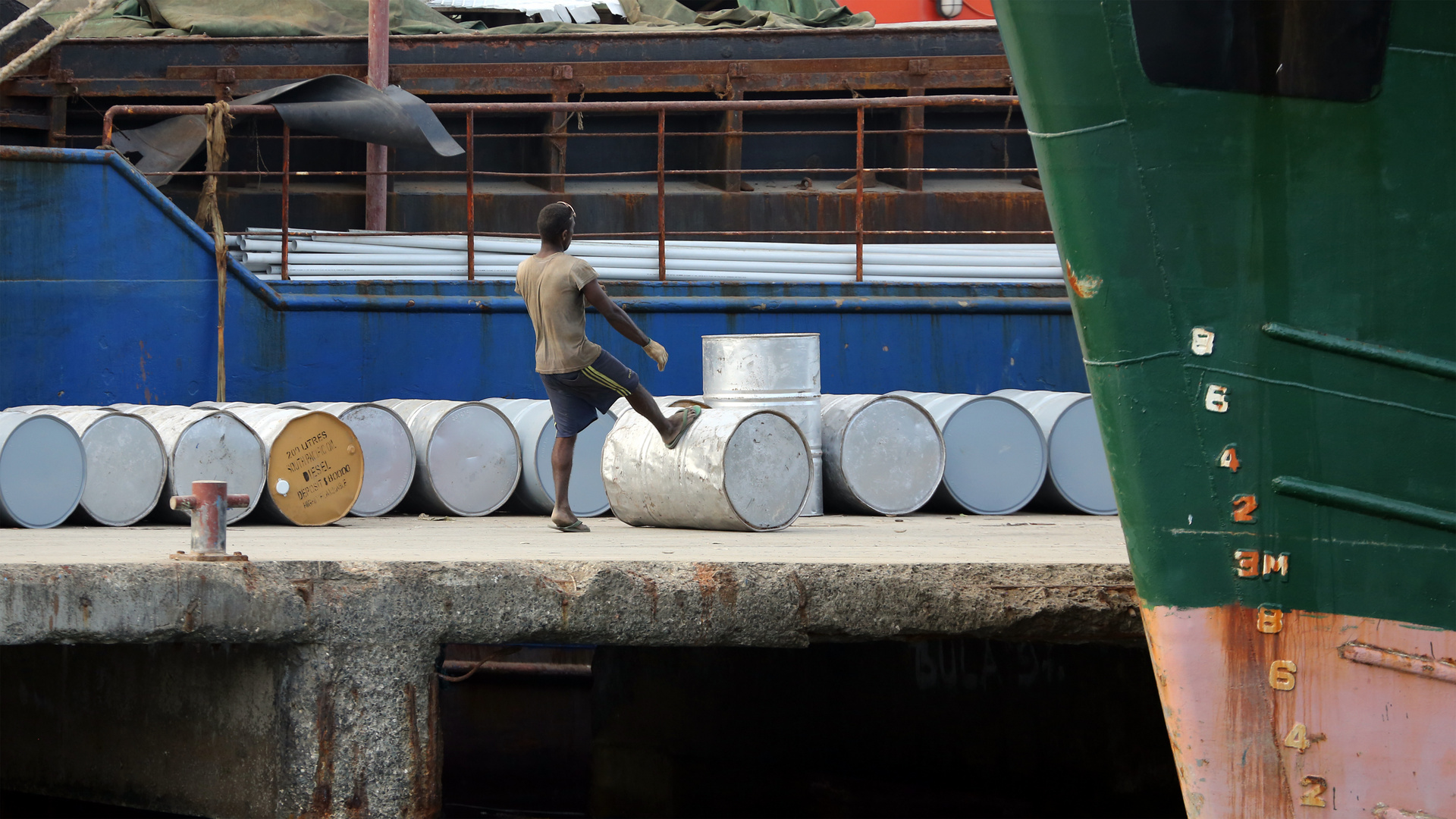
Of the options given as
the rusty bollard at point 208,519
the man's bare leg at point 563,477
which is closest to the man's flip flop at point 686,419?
the man's bare leg at point 563,477

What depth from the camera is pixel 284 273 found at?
353 inches

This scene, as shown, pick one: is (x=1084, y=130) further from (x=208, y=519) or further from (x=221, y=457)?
(x=221, y=457)

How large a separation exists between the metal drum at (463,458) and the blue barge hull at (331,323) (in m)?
1.55

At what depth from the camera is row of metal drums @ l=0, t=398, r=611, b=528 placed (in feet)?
20.2

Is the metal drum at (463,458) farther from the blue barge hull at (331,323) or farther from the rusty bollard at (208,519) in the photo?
the rusty bollard at (208,519)

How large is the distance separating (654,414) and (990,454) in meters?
2.31

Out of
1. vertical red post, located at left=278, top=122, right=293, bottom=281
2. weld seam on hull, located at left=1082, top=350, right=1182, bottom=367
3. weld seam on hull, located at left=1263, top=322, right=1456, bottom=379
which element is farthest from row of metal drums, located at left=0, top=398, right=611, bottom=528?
weld seam on hull, located at left=1263, top=322, right=1456, bottom=379

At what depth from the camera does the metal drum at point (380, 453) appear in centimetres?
695

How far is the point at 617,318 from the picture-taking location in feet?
20.2

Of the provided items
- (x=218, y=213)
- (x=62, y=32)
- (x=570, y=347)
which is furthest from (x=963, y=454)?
(x=218, y=213)

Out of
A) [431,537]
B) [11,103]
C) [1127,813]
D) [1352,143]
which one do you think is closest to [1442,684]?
[1352,143]

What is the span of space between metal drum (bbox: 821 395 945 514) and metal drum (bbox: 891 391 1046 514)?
24 centimetres

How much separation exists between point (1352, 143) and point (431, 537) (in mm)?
→ 3865

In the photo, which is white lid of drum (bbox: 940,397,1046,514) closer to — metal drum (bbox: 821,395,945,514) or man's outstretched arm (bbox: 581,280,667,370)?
metal drum (bbox: 821,395,945,514)
